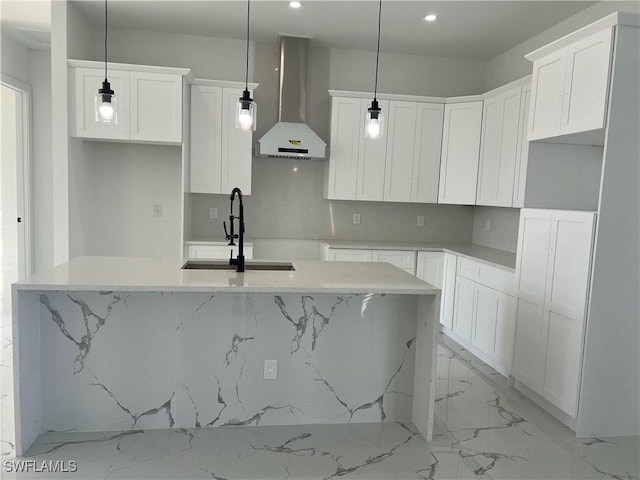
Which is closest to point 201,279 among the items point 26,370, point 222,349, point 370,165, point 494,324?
point 222,349

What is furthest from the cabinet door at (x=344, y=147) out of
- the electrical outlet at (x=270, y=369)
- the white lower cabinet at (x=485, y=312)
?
the electrical outlet at (x=270, y=369)

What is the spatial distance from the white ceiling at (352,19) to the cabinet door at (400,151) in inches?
29.1

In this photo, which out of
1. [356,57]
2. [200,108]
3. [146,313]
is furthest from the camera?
[356,57]

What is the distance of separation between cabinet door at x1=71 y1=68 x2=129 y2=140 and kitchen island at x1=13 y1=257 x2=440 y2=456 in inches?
72.8

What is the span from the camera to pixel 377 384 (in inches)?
116

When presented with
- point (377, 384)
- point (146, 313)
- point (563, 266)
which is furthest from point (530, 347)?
point (146, 313)

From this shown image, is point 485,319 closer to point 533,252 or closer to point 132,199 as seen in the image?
point 533,252

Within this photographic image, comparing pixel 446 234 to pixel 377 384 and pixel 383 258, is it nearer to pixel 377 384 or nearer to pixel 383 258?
pixel 383 258

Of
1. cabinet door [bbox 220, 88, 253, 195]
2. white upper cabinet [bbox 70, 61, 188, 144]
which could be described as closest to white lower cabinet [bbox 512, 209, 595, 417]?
cabinet door [bbox 220, 88, 253, 195]

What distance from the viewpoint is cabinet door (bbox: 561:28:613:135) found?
8.79 feet

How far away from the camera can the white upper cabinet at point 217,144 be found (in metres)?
4.68

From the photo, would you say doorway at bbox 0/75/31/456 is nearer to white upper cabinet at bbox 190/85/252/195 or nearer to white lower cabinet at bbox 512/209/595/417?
white upper cabinet at bbox 190/85/252/195

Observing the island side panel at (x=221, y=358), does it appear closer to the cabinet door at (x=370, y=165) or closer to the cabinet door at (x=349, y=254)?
the cabinet door at (x=349, y=254)

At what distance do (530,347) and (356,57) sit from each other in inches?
142
